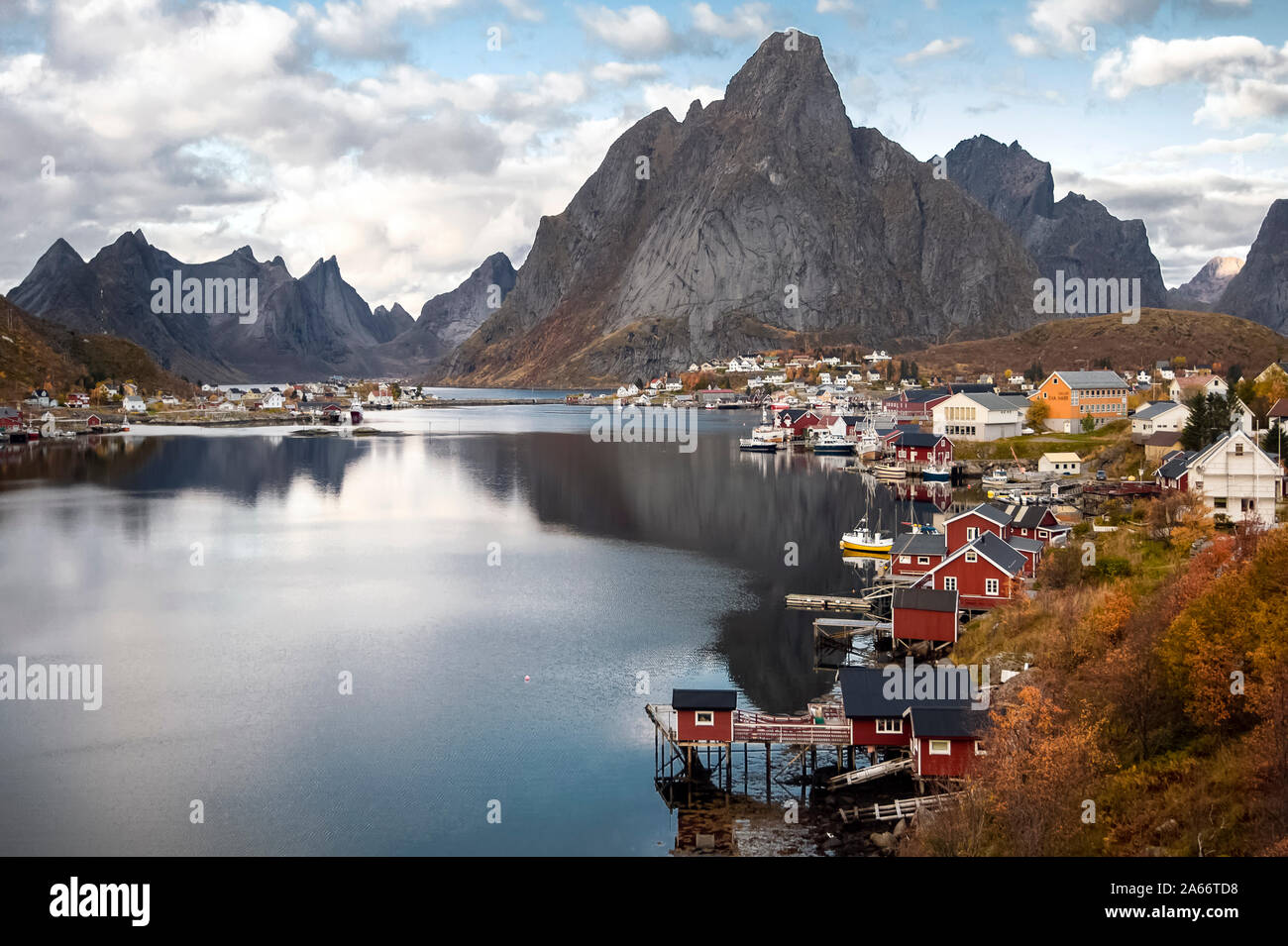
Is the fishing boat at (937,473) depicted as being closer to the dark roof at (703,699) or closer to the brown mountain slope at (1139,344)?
the dark roof at (703,699)

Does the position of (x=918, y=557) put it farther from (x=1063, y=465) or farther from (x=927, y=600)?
(x=1063, y=465)

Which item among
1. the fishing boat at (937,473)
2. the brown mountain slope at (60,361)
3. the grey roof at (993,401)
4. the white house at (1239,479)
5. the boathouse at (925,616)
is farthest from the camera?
the brown mountain slope at (60,361)

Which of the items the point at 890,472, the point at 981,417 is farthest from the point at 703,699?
the point at 981,417

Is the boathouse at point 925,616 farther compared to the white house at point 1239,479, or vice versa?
the white house at point 1239,479

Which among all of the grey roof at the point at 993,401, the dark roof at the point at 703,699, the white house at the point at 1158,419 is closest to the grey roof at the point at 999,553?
the dark roof at the point at 703,699

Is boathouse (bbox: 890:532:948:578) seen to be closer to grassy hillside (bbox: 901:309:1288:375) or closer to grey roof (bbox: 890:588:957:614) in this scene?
grey roof (bbox: 890:588:957:614)

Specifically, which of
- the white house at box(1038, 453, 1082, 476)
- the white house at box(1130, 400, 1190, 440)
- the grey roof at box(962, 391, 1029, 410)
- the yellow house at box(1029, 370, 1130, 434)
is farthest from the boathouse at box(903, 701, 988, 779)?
the yellow house at box(1029, 370, 1130, 434)
